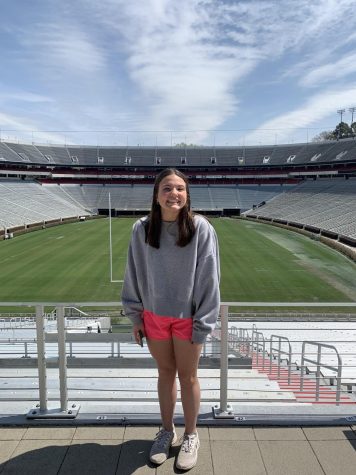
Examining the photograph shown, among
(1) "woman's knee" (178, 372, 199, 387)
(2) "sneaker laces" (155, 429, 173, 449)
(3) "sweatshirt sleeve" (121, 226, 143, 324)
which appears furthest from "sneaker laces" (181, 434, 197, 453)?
(3) "sweatshirt sleeve" (121, 226, 143, 324)

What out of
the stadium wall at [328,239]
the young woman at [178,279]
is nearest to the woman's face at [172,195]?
the young woman at [178,279]

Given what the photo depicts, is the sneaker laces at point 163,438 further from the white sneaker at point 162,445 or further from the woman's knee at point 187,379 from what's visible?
the woman's knee at point 187,379

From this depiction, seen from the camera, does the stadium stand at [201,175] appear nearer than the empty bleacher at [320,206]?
No

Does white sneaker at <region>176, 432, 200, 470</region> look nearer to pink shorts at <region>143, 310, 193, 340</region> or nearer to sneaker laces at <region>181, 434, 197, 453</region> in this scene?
sneaker laces at <region>181, 434, 197, 453</region>

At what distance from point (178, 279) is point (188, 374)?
1.96 ft

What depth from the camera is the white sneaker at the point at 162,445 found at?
7.31ft

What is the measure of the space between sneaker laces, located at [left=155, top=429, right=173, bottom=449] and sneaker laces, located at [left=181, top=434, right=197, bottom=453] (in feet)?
0.33

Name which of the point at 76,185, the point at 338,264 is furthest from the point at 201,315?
the point at 76,185

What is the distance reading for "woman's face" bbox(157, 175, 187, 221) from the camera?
2178 millimetres

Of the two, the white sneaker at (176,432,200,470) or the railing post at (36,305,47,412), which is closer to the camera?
the white sneaker at (176,432,200,470)

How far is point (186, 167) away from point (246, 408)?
2338 inches

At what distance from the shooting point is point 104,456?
2.28m

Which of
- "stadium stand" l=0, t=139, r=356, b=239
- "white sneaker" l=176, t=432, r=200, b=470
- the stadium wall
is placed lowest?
the stadium wall

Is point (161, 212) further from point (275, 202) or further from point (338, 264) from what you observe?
point (275, 202)
